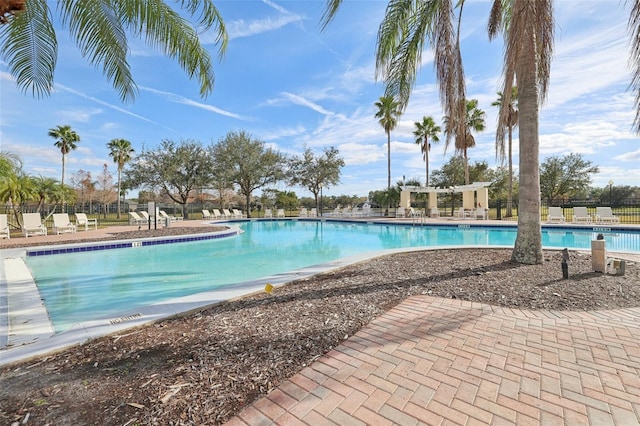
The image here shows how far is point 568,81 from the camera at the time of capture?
234 inches

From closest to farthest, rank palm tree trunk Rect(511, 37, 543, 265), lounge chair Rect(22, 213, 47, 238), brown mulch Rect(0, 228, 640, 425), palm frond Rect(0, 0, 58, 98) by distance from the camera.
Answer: brown mulch Rect(0, 228, 640, 425), palm frond Rect(0, 0, 58, 98), palm tree trunk Rect(511, 37, 543, 265), lounge chair Rect(22, 213, 47, 238)

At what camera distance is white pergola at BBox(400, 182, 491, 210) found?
19.4m

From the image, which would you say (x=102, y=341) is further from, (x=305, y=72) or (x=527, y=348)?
(x=305, y=72)

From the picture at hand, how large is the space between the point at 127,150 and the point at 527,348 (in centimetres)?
3481

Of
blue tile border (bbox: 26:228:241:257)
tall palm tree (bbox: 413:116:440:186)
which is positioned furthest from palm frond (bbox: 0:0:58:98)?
tall palm tree (bbox: 413:116:440:186)

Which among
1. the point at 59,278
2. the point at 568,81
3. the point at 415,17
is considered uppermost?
the point at 415,17

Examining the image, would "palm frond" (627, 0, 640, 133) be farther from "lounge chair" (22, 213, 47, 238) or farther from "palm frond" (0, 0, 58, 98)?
"lounge chair" (22, 213, 47, 238)

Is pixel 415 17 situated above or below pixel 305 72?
below

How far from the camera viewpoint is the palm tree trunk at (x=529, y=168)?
5.13 m

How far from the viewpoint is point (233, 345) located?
2580 millimetres

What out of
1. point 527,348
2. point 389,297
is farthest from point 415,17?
point 527,348

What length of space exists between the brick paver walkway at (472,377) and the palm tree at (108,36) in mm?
5044

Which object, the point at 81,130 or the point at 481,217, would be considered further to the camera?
the point at 81,130

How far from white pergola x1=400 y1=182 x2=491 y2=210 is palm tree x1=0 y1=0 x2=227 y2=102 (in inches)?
709
